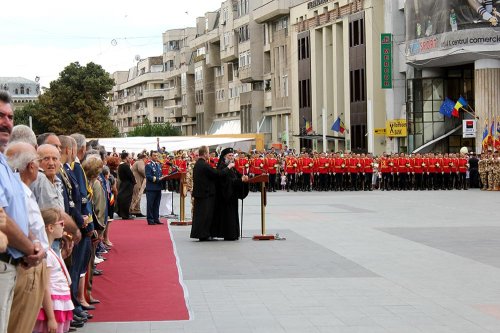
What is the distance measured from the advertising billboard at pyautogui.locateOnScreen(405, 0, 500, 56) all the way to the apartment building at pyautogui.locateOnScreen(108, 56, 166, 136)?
79331 millimetres

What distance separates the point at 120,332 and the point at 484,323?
3.72m

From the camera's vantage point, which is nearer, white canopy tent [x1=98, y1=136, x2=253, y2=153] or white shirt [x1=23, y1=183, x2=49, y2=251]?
white shirt [x1=23, y1=183, x2=49, y2=251]

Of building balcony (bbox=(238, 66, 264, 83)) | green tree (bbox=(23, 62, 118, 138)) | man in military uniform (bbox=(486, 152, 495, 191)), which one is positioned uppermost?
building balcony (bbox=(238, 66, 264, 83))

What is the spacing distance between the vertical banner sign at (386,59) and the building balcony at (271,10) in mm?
19768

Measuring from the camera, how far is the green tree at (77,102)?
255 feet

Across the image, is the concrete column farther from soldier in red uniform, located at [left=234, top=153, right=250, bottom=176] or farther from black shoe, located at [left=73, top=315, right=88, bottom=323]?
black shoe, located at [left=73, top=315, right=88, bottom=323]

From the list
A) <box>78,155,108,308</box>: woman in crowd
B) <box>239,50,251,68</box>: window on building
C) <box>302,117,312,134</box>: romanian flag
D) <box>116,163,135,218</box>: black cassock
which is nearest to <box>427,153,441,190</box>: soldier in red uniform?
<box>116,163,135,218</box>: black cassock

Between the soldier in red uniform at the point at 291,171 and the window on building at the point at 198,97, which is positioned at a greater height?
the window on building at the point at 198,97

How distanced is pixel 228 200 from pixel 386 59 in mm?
41027

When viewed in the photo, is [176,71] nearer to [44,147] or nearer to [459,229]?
[459,229]

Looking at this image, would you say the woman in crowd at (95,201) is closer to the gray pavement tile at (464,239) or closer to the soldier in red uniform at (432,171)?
the gray pavement tile at (464,239)


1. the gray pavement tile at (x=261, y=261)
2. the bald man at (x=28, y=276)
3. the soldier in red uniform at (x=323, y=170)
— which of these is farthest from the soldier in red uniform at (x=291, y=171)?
the bald man at (x=28, y=276)

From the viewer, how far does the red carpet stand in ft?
36.0

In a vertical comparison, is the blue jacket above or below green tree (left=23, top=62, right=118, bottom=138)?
below
